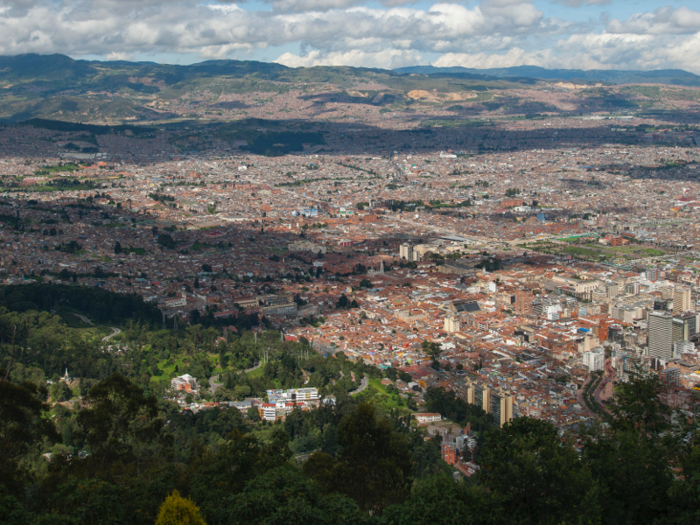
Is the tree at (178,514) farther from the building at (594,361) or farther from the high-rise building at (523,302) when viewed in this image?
the high-rise building at (523,302)

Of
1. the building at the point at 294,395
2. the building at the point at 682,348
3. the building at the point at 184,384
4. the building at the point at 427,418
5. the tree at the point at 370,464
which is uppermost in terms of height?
the tree at the point at 370,464

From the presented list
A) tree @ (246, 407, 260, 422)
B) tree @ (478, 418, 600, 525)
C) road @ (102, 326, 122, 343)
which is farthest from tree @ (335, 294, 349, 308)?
tree @ (478, 418, 600, 525)

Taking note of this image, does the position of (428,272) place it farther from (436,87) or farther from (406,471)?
(436,87)

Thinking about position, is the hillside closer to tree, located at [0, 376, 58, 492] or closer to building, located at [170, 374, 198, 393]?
building, located at [170, 374, 198, 393]

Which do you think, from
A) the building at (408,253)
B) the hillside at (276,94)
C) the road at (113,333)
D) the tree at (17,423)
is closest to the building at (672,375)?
the tree at (17,423)

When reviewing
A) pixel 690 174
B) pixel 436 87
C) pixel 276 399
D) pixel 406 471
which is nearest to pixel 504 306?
pixel 276 399

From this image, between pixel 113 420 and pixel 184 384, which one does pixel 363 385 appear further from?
pixel 113 420
